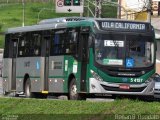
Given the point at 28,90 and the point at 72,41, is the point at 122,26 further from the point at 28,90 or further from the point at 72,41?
the point at 28,90

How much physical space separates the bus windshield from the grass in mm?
4023

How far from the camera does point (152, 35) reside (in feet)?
76.7

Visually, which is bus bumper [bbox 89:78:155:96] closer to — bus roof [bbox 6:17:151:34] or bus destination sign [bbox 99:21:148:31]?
bus destination sign [bbox 99:21:148:31]

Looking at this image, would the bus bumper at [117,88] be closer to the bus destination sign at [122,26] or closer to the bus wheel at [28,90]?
the bus destination sign at [122,26]

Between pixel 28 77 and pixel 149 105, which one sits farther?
pixel 28 77

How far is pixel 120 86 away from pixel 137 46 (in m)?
1.59

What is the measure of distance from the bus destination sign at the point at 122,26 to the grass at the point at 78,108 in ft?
16.2

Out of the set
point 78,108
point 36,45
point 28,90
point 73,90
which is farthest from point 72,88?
point 78,108

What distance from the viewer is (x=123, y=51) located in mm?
22594

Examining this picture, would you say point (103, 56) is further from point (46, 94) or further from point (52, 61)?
point (46, 94)

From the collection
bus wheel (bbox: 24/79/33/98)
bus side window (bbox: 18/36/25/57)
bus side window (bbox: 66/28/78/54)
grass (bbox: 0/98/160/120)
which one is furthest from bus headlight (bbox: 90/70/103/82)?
bus side window (bbox: 18/36/25/57)

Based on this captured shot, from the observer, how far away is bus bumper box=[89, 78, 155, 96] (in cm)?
2238

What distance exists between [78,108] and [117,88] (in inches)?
220

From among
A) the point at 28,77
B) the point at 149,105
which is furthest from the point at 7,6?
the point at 149,105
